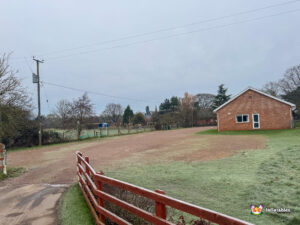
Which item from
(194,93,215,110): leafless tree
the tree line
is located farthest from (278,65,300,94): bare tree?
(194,93,215,110): leafless tree

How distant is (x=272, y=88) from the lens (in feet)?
140

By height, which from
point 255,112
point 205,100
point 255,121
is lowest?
point 255,121

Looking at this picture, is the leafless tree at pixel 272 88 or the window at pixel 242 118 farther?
the leafless tree at pixel 272 88

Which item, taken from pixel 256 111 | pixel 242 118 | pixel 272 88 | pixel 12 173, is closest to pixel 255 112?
pixel 256 111

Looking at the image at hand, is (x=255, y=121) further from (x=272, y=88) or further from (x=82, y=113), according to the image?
(x=272, y=88)

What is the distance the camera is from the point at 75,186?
5500 mm

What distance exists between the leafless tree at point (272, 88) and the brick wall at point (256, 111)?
78.8 ft

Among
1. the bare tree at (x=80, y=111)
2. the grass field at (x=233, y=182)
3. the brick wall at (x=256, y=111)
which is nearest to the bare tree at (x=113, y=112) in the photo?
the bare tree at (x=80, y=111)

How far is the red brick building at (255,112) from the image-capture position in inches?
794

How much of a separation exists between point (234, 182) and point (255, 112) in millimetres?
18715

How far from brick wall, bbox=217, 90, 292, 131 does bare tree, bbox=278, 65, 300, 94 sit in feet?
72.8

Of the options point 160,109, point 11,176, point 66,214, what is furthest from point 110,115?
point 66,214

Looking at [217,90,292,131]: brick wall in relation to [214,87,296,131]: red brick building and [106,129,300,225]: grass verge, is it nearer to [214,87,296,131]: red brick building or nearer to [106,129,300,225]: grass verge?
[214,87,296,131]: red brick building

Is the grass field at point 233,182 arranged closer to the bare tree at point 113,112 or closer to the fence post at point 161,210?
the fence post at point 161,210
